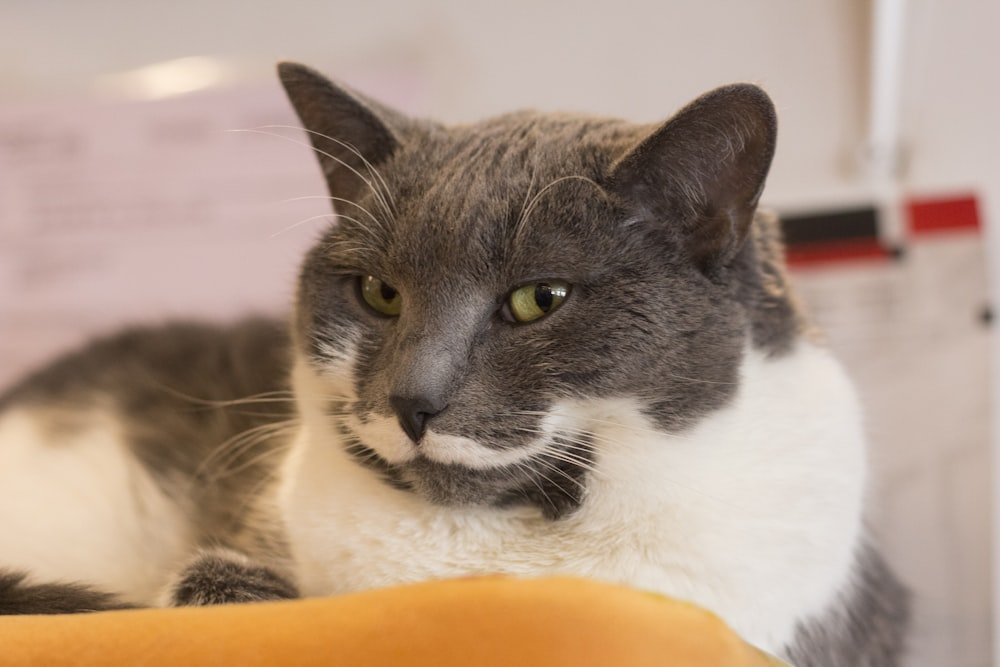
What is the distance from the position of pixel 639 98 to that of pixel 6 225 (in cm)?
152

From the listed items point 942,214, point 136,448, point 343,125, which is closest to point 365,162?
point 343,125

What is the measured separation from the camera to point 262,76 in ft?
6.63

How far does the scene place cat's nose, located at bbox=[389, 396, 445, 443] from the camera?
0.80 m

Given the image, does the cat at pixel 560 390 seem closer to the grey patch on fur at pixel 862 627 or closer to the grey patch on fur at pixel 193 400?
the grey patch on fur at pixel 862 627

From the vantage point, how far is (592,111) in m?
1.83

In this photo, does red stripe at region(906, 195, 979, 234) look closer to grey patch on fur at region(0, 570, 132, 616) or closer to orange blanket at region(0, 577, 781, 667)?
orange blanket at region(0, 577, 781, 667)

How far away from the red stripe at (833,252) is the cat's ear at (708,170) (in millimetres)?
844

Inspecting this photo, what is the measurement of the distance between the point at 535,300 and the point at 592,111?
1.06m

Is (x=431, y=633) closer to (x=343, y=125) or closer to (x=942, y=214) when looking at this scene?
(x=343, y=125)

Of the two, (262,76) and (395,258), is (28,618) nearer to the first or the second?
(395,258)

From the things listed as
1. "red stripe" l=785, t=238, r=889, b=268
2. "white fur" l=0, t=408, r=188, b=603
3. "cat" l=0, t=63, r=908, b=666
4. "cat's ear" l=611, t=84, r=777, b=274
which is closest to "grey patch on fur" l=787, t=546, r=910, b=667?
"cat" l=0, t=63, r=908, b=666

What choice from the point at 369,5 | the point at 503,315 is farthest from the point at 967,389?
the point at 369,5

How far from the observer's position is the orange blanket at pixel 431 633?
0.70 meters

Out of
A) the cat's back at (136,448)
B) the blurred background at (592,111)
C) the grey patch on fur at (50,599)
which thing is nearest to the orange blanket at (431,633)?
the grey patch on fur at (50,599)
